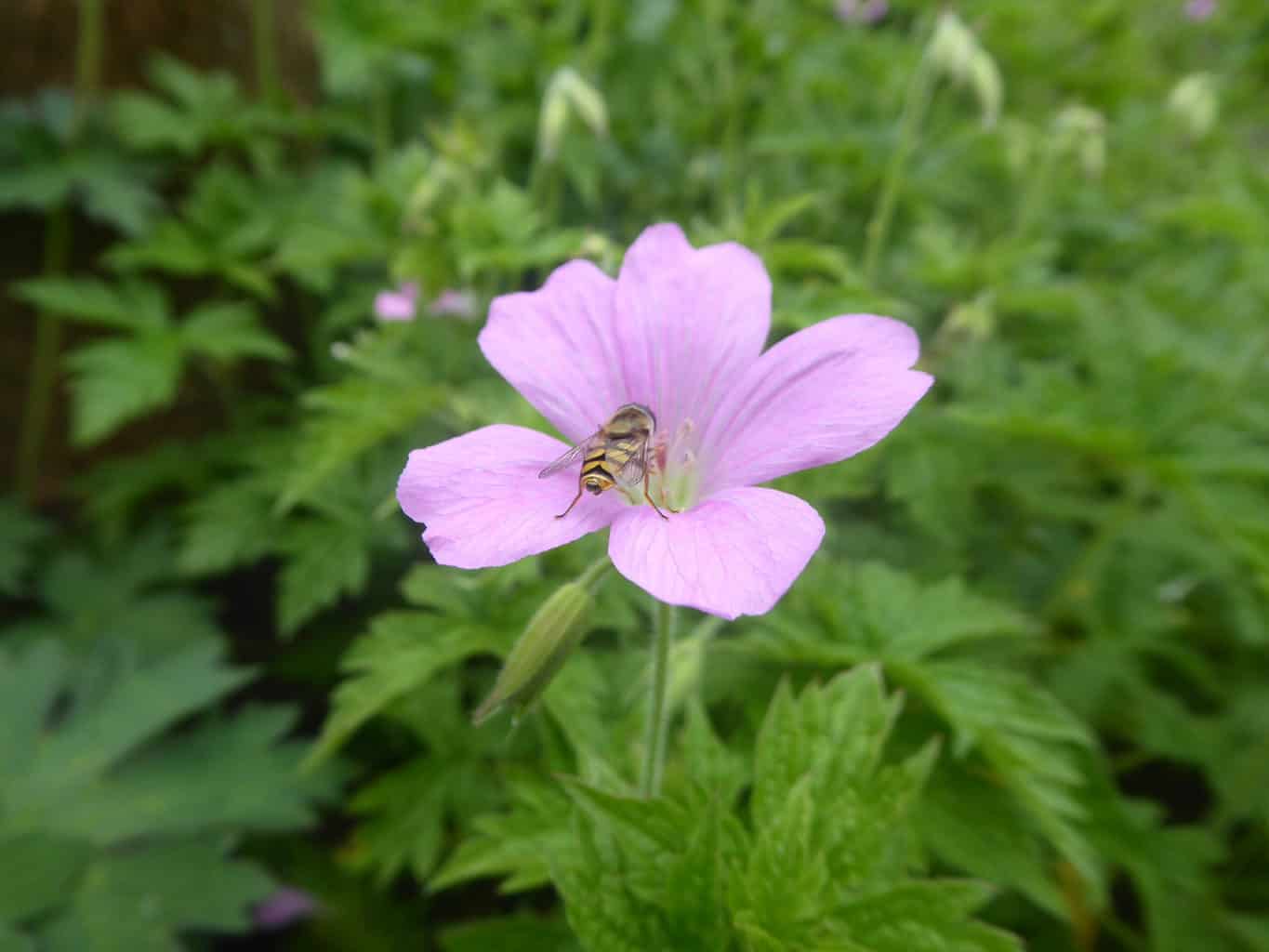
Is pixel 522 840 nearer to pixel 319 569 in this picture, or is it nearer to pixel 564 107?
pixel 319 569

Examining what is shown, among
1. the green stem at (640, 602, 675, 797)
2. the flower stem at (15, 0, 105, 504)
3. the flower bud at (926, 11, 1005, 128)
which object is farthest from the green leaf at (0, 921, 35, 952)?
the flower bud at (926, 11, 1005, 128)

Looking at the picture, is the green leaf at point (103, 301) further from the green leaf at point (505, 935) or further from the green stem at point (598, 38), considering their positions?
the green leaf at point (505, 935)

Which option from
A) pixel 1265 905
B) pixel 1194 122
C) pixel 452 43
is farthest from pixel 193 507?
pixel 1194 122

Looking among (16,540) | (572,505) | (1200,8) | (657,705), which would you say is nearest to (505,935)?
(657,705)

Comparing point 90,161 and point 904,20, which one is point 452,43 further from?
point 904,20

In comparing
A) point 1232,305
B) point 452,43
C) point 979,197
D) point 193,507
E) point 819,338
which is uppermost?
point 452,43

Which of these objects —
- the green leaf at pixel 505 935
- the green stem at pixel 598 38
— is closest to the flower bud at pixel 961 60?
the green stem at pixel 598 38

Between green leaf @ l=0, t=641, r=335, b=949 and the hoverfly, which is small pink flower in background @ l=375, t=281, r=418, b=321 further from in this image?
the hoverfly
